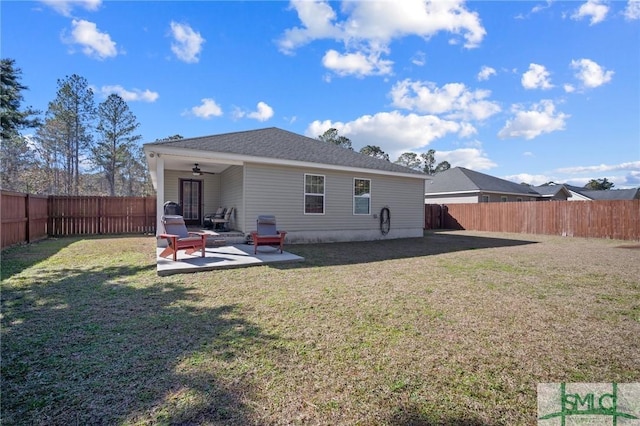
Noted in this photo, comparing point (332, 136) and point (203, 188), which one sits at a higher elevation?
point (332, 136)

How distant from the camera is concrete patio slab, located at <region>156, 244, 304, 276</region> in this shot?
5.96 m

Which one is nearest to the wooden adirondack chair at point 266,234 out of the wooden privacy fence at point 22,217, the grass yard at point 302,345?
the grass yard at point 302,345

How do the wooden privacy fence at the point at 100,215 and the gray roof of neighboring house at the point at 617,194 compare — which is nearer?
the wooden privacy fence at the point at 100,215

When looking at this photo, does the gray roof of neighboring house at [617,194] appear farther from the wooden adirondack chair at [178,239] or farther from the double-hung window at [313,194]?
the wooden adirondack chair at [178,239]

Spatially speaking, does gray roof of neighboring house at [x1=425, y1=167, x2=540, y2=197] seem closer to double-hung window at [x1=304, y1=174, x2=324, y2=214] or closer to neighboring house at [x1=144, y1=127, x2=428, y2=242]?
neighboring house at [x1=144, y1=127, x2=428, y2=242]

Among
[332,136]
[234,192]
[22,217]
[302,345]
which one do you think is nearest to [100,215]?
[22,217]

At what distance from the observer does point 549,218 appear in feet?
52.2

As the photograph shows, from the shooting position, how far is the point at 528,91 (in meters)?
13.6

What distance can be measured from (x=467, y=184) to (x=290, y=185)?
56.8ft

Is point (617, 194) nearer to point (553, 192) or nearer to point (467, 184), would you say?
point (553, 192)

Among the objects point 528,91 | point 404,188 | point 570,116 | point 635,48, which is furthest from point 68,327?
point 570,116


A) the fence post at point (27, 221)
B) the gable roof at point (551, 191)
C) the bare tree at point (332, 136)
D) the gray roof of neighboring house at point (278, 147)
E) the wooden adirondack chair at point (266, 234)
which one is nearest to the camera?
the wooden adirondack chair at point (266, 234)

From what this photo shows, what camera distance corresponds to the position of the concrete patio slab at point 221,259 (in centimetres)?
596
